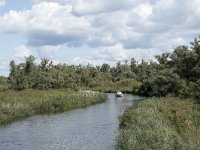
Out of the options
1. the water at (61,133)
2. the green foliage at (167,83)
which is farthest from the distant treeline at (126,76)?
the water at (61,133)

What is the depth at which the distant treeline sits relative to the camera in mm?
70750

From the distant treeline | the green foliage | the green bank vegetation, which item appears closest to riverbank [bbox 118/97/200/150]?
the green bank vegetation

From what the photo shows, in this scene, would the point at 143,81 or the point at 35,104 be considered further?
the point at 143,81

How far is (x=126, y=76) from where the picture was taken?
174250mm

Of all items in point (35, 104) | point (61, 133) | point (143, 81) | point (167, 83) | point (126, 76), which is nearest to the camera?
point (61, 133)

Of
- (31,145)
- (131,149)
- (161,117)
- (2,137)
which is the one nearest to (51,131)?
(2,137)

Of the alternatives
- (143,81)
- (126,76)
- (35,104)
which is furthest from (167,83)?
(126,76)

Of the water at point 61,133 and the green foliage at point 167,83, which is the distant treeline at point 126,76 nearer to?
the green foliage at point 167,83

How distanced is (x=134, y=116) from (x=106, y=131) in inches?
170

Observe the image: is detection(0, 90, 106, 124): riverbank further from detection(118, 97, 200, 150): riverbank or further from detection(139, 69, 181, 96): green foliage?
detection(118, 97, 200, 150): riverbank

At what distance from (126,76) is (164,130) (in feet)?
481

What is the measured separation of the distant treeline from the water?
1404cm

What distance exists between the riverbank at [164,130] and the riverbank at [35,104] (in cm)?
1721

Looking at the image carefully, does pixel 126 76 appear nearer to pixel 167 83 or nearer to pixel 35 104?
pixel 167 83
